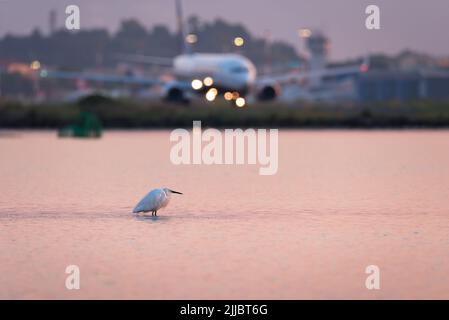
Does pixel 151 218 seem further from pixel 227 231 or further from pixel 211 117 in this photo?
pixel 211 117

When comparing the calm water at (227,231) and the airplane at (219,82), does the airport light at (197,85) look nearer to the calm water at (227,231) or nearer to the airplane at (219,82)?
the airplane at (219,82)

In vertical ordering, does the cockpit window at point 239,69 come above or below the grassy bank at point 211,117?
above

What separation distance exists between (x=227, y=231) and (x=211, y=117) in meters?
65.6

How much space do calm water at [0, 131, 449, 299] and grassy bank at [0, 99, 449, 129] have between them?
4194 centimetres

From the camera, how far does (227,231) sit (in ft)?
73.0

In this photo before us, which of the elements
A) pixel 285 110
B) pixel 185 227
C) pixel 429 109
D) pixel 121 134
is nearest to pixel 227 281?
pixel 185 227

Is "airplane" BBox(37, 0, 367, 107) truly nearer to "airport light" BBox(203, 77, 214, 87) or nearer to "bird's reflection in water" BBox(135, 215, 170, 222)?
"airport light" BBox(203, 77, 214, 87)

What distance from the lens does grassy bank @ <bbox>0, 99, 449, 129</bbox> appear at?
8556cm

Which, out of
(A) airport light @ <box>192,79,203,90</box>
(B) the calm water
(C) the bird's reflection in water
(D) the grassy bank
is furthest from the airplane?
(C) the bird's reflection in water

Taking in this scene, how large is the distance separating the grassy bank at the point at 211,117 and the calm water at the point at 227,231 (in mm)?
41938

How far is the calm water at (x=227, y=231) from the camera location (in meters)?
16.4

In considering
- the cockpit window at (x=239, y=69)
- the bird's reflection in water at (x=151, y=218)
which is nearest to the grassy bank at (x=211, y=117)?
the cockpit window at (x=239, y=69)

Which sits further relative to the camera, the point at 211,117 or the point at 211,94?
the point at 211,94

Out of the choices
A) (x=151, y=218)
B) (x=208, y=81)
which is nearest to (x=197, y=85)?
(x=208, y=81)
